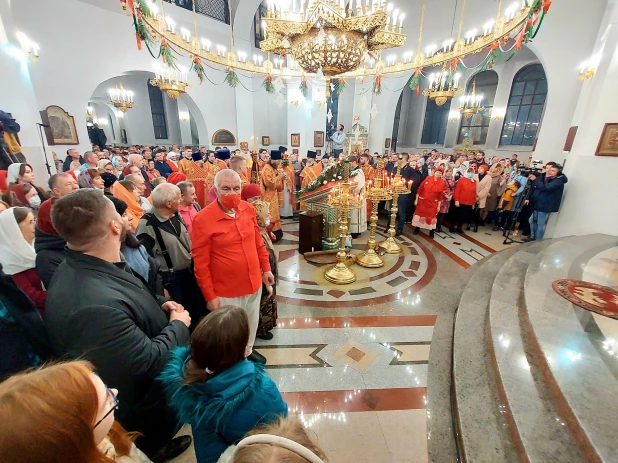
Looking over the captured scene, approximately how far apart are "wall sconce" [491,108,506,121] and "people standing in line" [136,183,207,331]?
17820 millimetres

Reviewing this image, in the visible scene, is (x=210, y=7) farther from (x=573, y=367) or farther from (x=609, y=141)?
(x=573, y=367)

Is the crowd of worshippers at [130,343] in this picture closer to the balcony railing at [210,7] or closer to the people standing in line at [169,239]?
the people standing in line at [169,239]

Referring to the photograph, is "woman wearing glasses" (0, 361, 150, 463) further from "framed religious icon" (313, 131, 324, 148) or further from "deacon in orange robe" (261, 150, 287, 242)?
"framed religious icon" (313, 131, 324, 148)

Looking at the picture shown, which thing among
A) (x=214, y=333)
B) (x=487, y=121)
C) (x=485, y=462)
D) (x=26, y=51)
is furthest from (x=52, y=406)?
(x=487, y=121)

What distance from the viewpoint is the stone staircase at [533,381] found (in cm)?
154

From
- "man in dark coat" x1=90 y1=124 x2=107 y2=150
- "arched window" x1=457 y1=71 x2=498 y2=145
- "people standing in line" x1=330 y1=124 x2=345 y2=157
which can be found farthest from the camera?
"arched window" x1=457 y1=71 x2=498 y2=145

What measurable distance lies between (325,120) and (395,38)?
33.1 feet

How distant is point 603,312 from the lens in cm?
249

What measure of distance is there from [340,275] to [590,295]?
9.81 ft

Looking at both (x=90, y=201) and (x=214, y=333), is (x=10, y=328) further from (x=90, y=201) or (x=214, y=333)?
(x=214, y=333)

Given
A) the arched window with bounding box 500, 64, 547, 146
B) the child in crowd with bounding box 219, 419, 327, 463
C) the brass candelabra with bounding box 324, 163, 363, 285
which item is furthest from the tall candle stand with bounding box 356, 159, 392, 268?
the arched window with bounding box 500, 64, 547, 146

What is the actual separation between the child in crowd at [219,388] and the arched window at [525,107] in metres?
18.0

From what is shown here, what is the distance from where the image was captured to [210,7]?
1230 centimetres

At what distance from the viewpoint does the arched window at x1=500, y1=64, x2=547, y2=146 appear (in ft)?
44.5
